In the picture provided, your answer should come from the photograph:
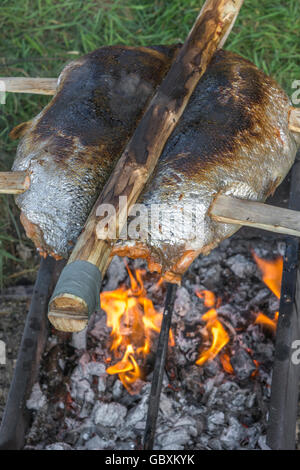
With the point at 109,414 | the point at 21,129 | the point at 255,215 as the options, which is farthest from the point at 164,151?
the point at 109,414

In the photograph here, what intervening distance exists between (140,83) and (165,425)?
2013 millimetres

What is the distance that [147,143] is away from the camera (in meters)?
2.28

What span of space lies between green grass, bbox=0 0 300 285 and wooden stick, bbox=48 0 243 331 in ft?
4.72

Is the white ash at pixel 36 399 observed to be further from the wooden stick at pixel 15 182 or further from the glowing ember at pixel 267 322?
the glowing ember at pixel 267 322

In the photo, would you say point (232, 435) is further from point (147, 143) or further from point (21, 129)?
point (21, 129)

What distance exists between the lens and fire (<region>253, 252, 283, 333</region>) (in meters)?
3.09

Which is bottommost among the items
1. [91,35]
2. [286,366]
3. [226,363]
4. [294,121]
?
[226,363]

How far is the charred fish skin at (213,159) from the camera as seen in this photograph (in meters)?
2.21

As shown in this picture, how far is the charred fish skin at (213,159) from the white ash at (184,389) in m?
0.92

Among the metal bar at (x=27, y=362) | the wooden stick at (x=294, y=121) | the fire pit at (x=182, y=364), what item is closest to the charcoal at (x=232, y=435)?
the fire pit at (x=182, y=364)

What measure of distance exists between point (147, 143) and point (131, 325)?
4.56 ft

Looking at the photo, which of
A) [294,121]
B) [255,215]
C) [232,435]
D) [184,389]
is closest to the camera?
[255,215]

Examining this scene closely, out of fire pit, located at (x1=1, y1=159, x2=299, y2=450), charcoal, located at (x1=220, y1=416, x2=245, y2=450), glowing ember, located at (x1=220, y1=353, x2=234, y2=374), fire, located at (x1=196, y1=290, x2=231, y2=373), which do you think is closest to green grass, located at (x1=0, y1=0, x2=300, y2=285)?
fire pit, located at (x1=1, y1=159, x2=299, y2=450)
